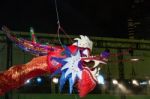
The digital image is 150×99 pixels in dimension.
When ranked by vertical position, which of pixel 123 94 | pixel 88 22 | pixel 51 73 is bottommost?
pixel 123 94

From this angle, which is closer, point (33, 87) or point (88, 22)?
point (88, 22)

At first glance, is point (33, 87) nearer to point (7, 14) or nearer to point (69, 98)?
point (69, 98)

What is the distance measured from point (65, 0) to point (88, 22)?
138 centimetres

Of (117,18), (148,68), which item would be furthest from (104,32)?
(148,68)

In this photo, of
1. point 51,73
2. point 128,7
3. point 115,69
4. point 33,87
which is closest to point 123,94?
point 115,69

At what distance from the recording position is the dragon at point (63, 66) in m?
4.16

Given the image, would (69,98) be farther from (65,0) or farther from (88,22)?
(65,0)

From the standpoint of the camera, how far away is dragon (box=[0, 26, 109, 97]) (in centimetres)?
416

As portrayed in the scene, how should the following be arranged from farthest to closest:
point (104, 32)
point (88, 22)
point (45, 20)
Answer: point (104, 32)
point (88, 22)
point (45, 20)

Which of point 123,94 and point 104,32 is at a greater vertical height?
point 104,32

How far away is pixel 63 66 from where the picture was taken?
13.8 feet

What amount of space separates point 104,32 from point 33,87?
2.94 metres

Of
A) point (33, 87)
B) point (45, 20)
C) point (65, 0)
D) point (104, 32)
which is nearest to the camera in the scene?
point (65, 0)

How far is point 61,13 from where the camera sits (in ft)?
26.2
